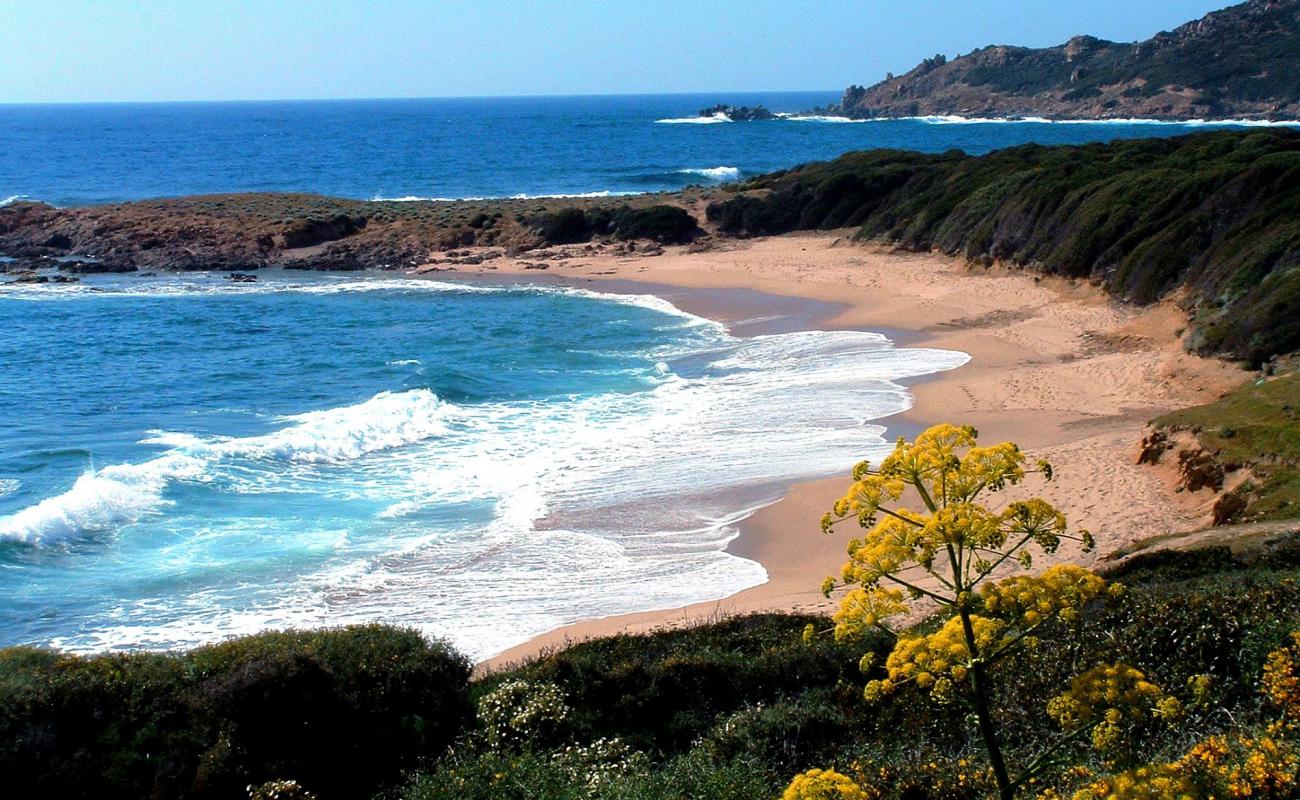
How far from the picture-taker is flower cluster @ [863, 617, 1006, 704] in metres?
4.08

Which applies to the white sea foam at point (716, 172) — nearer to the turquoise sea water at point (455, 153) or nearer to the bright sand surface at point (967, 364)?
the turquoise sea water at point (455, 153)

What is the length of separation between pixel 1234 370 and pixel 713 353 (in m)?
11.0

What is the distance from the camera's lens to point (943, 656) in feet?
13.6

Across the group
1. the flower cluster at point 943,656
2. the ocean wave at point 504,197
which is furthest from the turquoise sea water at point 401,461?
the ocean wave at point 504,197

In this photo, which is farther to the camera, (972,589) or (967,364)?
(967,364)

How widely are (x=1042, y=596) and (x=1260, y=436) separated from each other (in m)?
11.6

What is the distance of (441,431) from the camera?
20.1 meters

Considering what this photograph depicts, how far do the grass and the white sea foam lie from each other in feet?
191

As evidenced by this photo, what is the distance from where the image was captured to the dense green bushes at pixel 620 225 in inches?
1700

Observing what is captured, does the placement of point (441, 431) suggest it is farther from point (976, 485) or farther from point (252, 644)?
point (976, 485)

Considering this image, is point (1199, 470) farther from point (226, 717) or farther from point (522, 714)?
point (226, 717)

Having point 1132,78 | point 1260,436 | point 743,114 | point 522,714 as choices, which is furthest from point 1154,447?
point 743,114

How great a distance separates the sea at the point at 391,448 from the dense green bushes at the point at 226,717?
7.43 ft

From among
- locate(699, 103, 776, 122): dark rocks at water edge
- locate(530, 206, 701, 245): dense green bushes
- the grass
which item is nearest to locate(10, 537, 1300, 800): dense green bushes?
the grass
